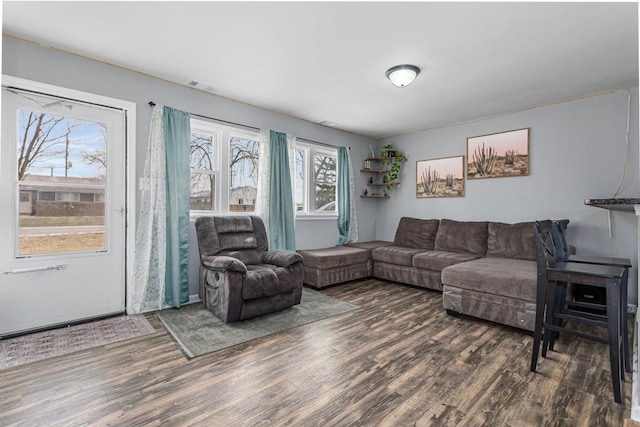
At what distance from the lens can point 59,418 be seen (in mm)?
1639

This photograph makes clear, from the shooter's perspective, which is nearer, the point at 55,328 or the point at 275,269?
the point at 55,328

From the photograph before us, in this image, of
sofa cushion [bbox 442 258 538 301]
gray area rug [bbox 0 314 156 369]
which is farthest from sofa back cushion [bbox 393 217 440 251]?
gray area rug [bbox 0 314 156 369]

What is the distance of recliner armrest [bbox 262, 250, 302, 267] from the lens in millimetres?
3342

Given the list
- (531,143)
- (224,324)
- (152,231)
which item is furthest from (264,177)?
(531,143)

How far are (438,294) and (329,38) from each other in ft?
10.7

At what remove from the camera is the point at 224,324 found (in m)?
2.91

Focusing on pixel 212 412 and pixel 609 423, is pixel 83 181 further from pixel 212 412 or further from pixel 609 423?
pixel 609 423

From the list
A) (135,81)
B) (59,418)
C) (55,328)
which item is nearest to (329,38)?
(135,81)

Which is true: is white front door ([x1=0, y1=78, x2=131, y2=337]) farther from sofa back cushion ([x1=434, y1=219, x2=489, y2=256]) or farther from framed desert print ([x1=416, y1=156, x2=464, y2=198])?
framed desert print ([x1=416, y1=156, x2=464, y2=198])

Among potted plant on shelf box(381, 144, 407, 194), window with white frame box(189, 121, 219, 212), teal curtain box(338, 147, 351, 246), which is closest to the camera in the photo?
window with white frame box(189, 121, 219, 212)

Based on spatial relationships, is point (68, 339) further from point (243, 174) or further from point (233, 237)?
point (243, 174)

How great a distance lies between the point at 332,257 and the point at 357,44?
8.76 ft

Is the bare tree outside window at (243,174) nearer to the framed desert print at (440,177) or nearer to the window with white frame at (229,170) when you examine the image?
the window with white frame at (229,170)

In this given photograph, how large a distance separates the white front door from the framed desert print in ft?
14.2
